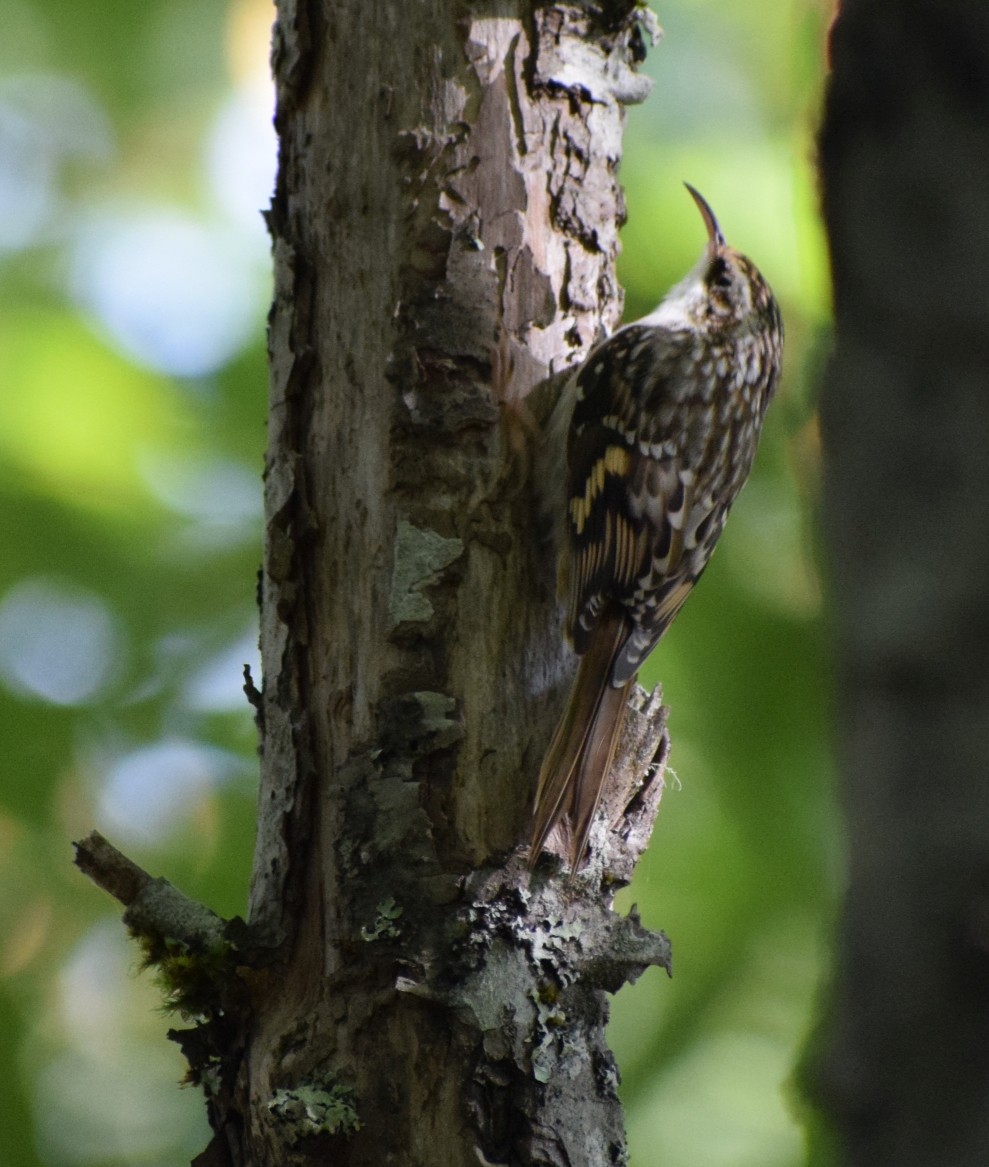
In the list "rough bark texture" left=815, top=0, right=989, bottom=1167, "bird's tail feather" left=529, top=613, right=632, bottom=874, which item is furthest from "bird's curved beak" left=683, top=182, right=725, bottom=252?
"rough bark texture" left=815, top=0, right=989, bottom=1167

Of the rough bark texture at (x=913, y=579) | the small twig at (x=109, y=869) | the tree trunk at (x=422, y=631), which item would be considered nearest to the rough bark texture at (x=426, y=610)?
the tree trunk at (x=422, y=631)

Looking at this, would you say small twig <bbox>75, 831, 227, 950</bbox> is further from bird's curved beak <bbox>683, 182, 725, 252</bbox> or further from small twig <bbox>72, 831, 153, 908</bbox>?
bird's curved beak <bbox>683, 182, 725, 252</bbox>

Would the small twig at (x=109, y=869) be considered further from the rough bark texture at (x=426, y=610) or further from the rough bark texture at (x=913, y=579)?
the rough bark texture at (x=913, y=579)

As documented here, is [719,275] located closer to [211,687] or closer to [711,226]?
[711,226]

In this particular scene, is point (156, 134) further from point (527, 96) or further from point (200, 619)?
point (527, 96)

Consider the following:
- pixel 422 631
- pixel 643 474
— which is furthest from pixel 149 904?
pixel 643 474

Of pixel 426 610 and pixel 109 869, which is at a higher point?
pixel 426 610
